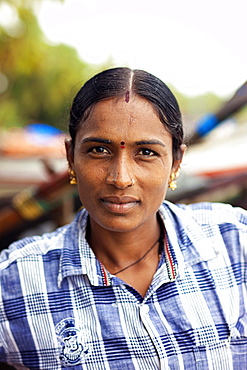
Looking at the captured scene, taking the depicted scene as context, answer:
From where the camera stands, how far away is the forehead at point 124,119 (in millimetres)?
1277

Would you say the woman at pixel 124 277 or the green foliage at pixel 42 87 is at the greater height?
the green foliage at pixel 42 87

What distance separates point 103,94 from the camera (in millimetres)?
1317

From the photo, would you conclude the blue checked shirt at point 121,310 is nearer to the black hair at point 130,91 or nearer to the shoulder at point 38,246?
the shoulder at point 38,246

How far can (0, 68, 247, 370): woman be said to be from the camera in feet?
4.20

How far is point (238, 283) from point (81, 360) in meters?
0.57

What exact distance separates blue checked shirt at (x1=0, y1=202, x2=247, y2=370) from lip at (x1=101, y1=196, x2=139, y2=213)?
0.77 feet

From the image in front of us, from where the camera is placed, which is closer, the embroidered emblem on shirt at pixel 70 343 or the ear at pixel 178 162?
the embroidered emblem on shirt at pixel 70 343

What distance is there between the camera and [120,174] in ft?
4.11

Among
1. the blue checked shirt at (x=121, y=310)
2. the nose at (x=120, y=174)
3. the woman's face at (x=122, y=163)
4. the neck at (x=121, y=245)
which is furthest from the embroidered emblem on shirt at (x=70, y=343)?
the nose at (x=120, y=174)

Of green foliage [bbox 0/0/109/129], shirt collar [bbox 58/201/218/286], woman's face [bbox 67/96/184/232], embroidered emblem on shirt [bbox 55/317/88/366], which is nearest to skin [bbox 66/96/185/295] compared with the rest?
woman's face [bbox 67/96/184/232]

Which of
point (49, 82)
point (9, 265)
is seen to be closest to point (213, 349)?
point (9, 265)

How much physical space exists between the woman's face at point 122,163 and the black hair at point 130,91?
0.03 m

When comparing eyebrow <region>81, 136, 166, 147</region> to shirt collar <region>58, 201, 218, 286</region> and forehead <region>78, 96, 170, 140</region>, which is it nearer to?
forehead <region>78, 96, 170, 140</region>

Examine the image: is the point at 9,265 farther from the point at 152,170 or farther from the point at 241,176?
the point at 241,176
